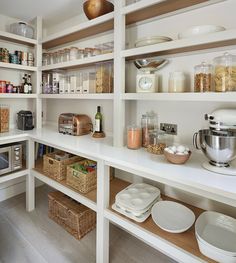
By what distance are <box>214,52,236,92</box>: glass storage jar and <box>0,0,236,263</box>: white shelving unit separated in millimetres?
83

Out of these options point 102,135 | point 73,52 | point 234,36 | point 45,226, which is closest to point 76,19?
point 73,52

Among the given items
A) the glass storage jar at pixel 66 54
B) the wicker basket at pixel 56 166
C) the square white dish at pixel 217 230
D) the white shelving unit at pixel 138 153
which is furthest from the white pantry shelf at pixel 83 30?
the square white dish at pixel 217 230

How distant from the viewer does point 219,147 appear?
3.48 ft

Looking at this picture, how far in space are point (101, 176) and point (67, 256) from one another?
791 mm

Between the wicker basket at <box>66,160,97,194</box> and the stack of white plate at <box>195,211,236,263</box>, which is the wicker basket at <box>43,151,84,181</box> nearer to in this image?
the wicker basket at <box>66,160,97,194</box>

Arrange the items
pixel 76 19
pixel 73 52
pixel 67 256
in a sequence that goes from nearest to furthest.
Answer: pixel 67 256 → pixel 73 52 → pixel 76 19

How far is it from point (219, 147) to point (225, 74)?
424 mm

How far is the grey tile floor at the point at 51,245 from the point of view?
5.09 feet

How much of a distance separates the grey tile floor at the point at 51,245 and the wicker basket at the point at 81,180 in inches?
20.5

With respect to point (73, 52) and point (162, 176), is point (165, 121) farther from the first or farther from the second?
point (73, 52)

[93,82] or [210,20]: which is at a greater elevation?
[210,20]

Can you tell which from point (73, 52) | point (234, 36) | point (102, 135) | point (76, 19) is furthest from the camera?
point (76, 19)

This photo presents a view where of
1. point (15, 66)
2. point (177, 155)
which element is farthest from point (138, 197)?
point (15, 66)

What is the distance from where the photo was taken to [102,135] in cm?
188
